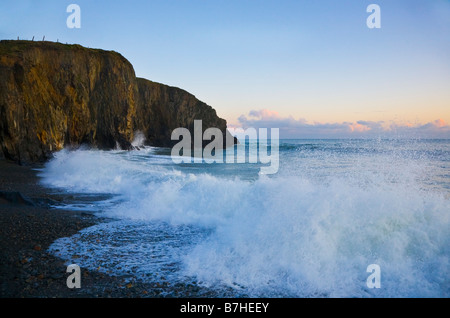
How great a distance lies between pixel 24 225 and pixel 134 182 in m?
5.74

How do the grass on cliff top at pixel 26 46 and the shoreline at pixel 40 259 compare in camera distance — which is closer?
the shoreline at pixel 40 259

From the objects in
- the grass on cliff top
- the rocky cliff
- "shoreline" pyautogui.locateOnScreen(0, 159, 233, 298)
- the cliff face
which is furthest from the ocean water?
the cliff face

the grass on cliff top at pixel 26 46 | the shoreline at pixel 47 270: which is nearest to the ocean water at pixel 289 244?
the shoreline at pixel 47 270

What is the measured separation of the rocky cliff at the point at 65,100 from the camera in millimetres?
16516

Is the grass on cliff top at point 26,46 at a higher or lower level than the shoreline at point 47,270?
higher

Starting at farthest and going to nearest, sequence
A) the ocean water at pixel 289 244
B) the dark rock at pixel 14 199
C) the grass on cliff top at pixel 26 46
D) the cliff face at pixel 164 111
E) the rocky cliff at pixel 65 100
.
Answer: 1. the cliff face at pixel 164 111
2. the grass on cliff top at pixel 26 46
3. the rocky cliff at pixel 65 100
4. the dark rock at pixel 14 199
5. the ocean water at pixel 289 244

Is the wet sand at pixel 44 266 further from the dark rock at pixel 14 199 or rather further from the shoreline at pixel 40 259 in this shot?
the dark rock at pixel 14 199

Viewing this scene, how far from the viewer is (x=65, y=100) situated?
24562 mm

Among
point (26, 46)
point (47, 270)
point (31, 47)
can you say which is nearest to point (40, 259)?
point (47, 270)

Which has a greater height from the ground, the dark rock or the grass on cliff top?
the grass on cliff top

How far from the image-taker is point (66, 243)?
5254mm

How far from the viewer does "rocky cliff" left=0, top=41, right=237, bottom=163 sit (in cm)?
1652

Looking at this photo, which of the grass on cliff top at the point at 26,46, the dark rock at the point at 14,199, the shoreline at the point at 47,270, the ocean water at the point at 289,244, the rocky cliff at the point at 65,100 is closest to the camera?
the shoreline at the point at 47,270

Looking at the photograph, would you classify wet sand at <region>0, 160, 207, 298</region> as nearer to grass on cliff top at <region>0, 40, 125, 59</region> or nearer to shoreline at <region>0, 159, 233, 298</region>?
shoreline at <region>0, 159, 233, 298</region>
